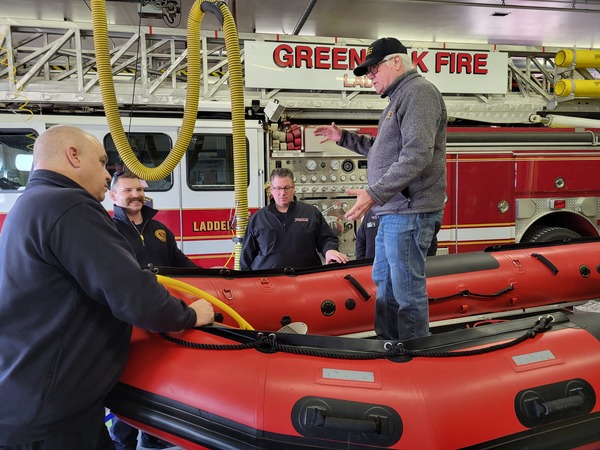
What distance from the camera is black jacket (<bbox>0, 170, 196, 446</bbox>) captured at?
1.43m

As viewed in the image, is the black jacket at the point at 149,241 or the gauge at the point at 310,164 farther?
the gauge at the point at 310,164

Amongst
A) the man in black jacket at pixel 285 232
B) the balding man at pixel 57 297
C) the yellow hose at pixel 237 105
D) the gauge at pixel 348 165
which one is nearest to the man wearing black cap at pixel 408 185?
the yellow hose at pixel 237 105

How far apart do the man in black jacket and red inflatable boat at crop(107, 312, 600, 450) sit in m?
1.79

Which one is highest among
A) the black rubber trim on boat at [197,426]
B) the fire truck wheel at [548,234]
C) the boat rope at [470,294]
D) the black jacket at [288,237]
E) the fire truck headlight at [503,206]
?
the fire truck headlight at [503,206]

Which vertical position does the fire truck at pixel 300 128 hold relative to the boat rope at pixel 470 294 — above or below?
above

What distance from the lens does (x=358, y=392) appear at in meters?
1.74

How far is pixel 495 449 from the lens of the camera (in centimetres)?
171

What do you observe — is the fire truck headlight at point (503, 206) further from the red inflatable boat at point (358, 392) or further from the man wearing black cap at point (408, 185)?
the red inflatable boat at point (358, 392)

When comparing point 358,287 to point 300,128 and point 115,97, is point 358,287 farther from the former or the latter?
point 300,128

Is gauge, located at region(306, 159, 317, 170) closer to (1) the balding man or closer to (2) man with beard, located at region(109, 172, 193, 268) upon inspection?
(2) man with beard, located at region(109, 172, 193, 268)

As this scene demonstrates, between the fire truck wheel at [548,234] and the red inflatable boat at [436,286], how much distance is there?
5.63ft

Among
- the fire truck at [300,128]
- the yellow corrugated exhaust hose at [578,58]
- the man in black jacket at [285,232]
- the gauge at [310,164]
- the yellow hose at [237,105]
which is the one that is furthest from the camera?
the yellow corrugated exhaust hose at [578,58]

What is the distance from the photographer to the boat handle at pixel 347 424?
64.2 inches

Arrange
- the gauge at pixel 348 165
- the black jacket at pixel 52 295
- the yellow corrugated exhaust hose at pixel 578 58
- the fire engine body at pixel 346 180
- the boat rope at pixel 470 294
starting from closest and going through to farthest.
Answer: the black jacket at pixel 52 295, the boat rope at pixel 470 294, the fire engine body at pixel 346 180, the gauge at pixel 348 165, the yellow corrugated exhaust hose at pixel 578 58
